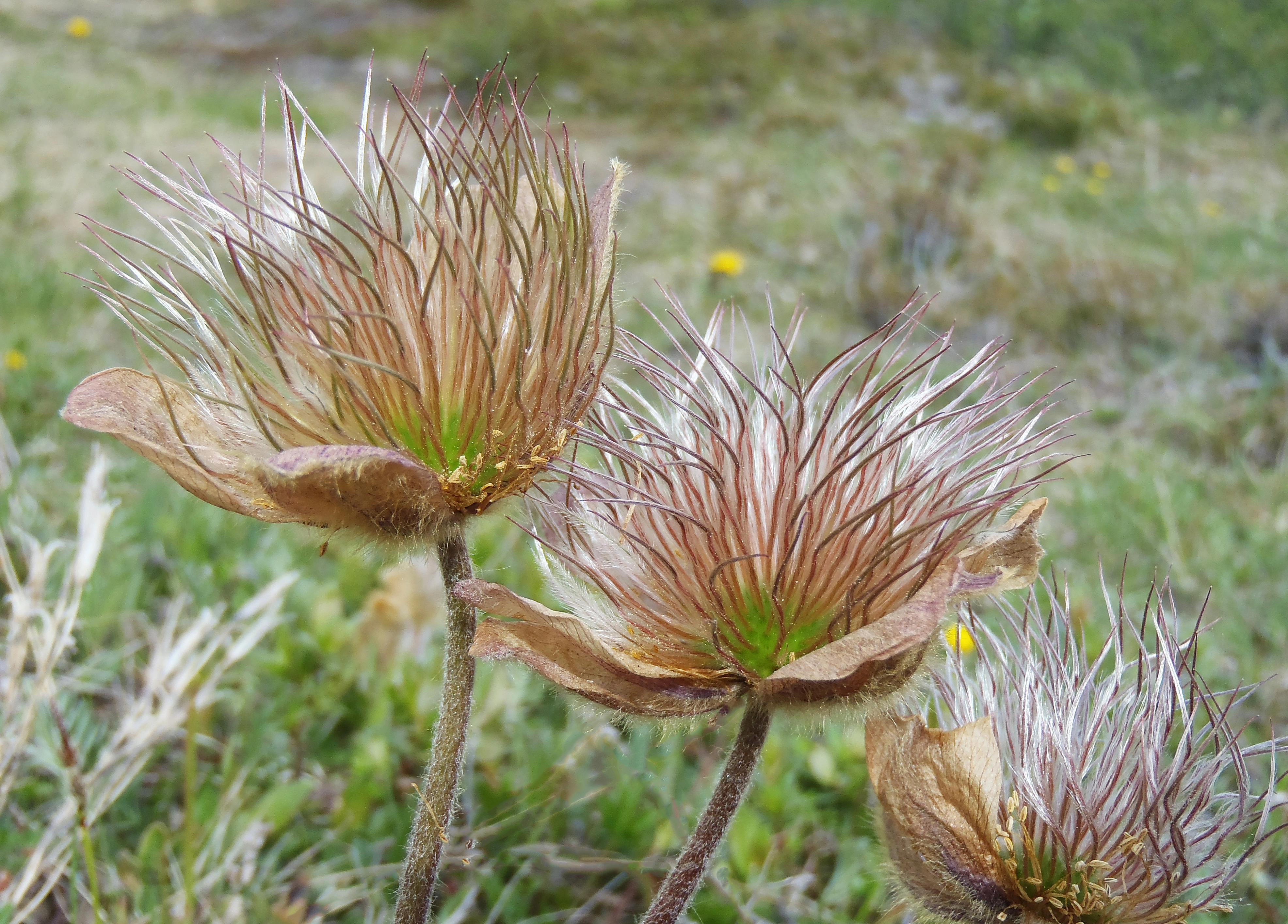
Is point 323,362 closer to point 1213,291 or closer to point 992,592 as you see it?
point 992,592

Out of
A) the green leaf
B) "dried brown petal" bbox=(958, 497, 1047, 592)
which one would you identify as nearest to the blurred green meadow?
the green leaf

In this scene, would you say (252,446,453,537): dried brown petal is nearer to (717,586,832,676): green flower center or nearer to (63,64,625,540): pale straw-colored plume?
(63,64,625,540): pale straw-colored plume

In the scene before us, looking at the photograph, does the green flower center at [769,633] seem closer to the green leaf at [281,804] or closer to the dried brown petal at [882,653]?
the dried brown petal at [882,653]

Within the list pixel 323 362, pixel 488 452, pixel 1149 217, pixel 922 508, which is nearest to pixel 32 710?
pixel 323 362

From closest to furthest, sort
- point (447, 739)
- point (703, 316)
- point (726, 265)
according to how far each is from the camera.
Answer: point (447, 739) → point (703, 316) → point (726, 265)

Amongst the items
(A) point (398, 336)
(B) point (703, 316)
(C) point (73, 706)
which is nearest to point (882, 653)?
(A) point (398, 336)

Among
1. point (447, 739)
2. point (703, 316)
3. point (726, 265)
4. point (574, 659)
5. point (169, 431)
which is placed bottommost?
point (447, 739)

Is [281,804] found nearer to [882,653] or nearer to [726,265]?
[882,653]
